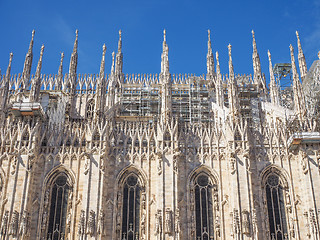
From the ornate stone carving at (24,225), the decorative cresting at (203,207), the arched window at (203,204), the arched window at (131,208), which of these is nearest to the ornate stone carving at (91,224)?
the arched window at (131,208)

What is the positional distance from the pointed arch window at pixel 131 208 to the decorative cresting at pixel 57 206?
3.79 meters

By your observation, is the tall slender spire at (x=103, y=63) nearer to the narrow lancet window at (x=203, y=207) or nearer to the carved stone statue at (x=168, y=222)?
the narrow lancet window at (x=203, y=207)

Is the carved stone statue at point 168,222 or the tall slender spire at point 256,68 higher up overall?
the tall slender spire at point 256,68

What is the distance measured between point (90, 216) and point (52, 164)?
522 cm

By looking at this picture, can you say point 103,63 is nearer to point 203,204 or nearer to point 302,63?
point 203,204

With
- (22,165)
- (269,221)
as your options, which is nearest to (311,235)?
(269,221)

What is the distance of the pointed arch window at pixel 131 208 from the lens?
86.8 feet

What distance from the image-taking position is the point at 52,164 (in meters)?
28.0

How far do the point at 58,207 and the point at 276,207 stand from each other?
15664 mm

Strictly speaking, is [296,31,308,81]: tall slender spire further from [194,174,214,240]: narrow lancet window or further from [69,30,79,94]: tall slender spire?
[69,30,79,94]: tall slender spire

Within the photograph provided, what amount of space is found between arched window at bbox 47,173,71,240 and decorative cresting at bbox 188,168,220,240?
8.94 metres

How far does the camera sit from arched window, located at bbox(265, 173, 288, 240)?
2644 cm

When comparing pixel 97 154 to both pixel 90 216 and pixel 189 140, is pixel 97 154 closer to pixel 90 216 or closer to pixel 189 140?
pixel 90 216

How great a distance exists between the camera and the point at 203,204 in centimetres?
2730
